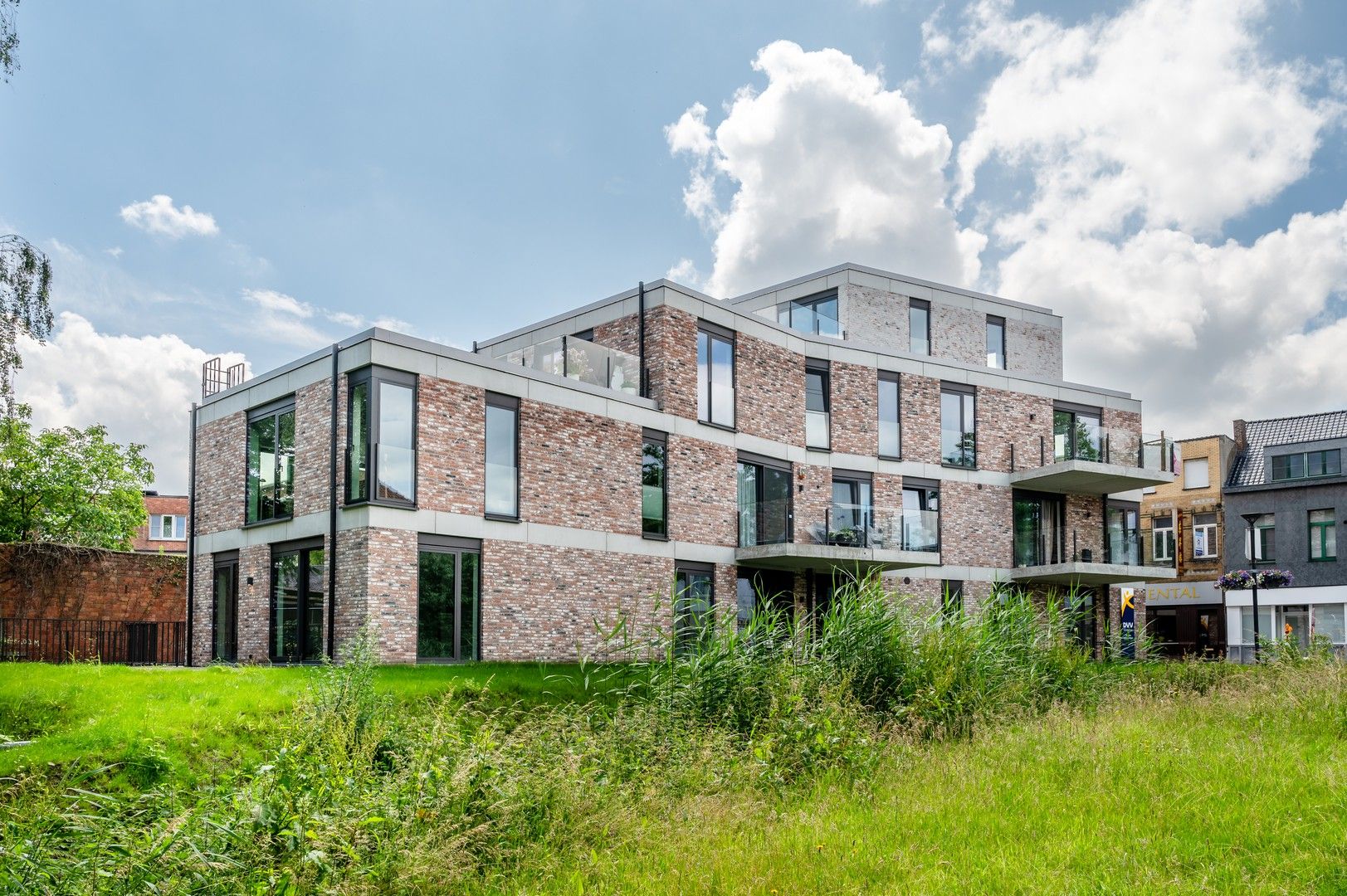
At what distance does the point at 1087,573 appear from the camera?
1026 inches

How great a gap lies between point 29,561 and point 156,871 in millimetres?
18745

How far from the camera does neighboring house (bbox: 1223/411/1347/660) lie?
112ft

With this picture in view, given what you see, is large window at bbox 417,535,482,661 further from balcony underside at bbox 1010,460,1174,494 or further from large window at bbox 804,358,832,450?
balcony underside at bbox 1010,460,1174,494

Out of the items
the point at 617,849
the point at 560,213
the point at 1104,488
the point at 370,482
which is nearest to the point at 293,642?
the point at 370,482

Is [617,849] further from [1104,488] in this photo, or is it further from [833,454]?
[1104,488]

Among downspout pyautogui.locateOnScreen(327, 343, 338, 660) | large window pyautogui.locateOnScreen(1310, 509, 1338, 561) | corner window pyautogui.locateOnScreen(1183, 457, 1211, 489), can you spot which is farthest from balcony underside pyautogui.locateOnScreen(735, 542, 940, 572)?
corner window pyautogui.locateOnScreen(1183, 457, 1211, 489)

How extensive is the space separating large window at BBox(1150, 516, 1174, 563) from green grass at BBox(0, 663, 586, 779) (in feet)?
64.4

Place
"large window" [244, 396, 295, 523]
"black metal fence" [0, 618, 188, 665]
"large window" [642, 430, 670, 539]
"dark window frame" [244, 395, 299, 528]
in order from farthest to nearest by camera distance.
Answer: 1. "black metal fence" [0, 618, 188, 665]
2. "large window" [642, 430, 670, 539]
3. "large window" [244, 396, 295, 523]
4. "dark window frame" [244, 395, 299, 528]

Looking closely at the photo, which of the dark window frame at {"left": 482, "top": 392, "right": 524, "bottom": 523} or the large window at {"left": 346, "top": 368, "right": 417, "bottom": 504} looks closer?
the large window at {"left": 346, "top": 368, "right": 417, "bottom": 504}

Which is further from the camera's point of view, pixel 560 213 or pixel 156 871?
pixel 560 213

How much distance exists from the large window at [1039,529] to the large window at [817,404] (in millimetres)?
6208

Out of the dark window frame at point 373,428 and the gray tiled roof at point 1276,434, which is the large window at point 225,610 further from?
the gray tiled roof at point 1276,434

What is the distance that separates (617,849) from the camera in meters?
6.52

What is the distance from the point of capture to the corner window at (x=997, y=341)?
98.1ft
